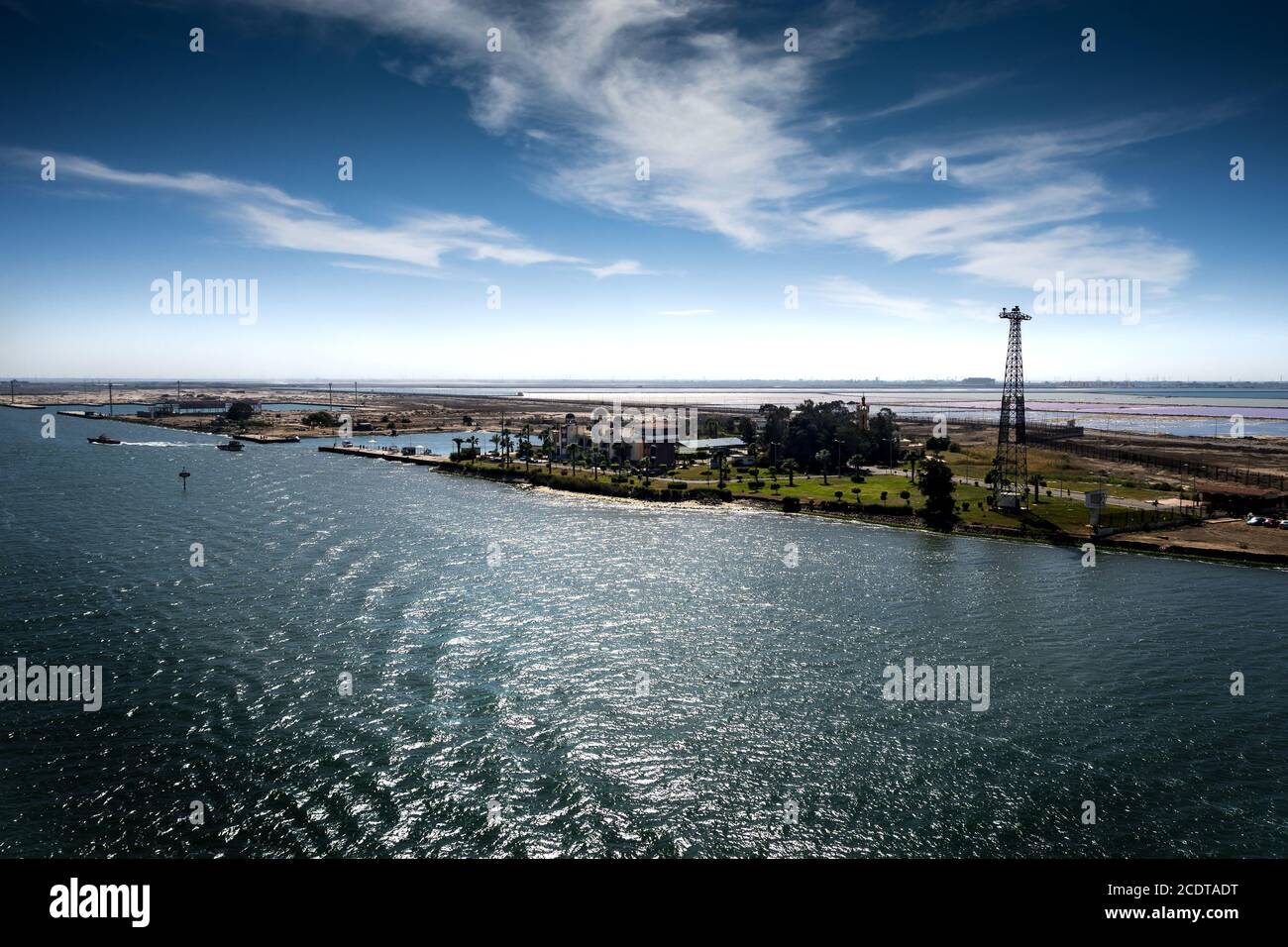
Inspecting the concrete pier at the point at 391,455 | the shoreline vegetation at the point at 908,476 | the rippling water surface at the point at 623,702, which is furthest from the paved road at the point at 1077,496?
the concrete pier at the point at 391,455

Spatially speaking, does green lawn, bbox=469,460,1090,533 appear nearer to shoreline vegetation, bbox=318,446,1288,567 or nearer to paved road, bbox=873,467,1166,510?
shoreline vegetation, bbox=318,446,1288,567

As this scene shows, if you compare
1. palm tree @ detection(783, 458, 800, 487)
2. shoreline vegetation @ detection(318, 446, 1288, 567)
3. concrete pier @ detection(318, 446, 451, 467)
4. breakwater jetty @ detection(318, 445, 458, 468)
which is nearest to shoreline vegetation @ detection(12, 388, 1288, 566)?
shoreline vegetation @ detection(318, 446, 1288, 567)

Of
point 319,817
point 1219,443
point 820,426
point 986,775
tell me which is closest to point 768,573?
point 986,775

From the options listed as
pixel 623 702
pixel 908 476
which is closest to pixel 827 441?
pixel 908 476

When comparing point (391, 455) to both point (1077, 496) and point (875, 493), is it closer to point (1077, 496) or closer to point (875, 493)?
point (875, 493)

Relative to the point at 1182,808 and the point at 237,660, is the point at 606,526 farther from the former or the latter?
the point at 1182,808

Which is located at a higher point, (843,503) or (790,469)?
(790,469)
